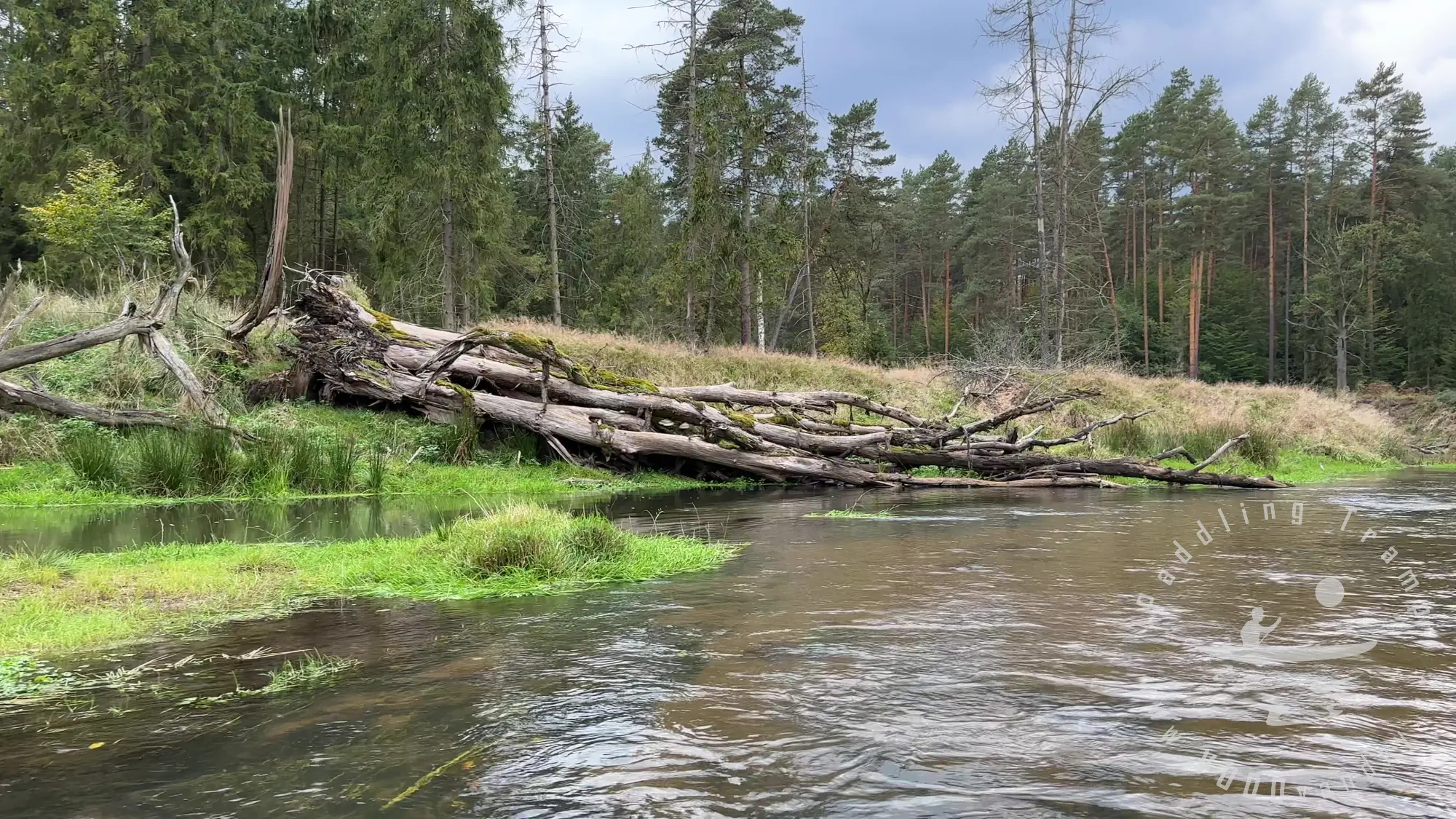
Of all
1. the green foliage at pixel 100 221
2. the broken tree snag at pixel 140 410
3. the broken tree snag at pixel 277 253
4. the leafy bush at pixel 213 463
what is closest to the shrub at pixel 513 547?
the leafy bush at pixel 213 463

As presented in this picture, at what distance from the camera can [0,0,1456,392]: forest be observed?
84.4 ft

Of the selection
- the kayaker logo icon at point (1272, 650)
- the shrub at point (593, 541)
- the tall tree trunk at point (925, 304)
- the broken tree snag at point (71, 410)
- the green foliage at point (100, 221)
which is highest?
the tall tree trunk at point (925, 304)

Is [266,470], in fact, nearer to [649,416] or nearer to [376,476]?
[376,476]

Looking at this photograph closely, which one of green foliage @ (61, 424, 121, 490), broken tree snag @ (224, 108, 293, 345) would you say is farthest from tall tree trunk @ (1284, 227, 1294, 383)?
green foliage @ (61, 424, 121, 490)

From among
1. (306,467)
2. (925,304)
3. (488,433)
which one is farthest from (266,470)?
(925,304)

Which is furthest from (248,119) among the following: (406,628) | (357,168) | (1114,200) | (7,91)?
(1114,200)

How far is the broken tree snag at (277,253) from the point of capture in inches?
455

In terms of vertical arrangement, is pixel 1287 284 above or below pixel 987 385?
above

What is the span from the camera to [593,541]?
6.09 metres

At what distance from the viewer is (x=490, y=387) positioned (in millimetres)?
14883

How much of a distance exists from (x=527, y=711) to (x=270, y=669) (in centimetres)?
134

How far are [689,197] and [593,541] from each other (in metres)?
22.7

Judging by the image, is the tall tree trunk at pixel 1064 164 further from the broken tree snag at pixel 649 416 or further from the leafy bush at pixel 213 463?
the leafy bush at pixel 213 463

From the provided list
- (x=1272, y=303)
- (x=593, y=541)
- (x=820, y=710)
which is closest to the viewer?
(x=820, y=710)
